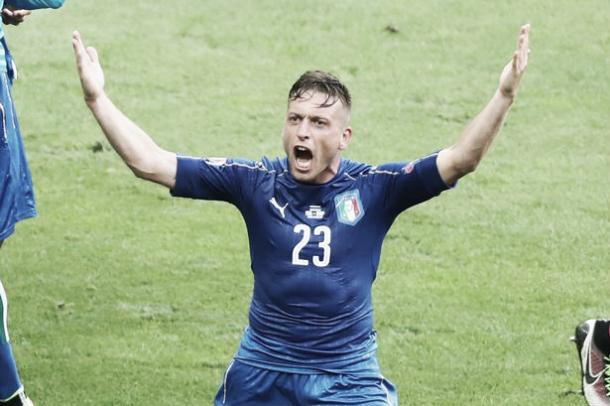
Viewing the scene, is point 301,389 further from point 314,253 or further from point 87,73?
point 87,73

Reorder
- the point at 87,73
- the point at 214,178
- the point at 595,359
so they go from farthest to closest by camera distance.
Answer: the point at 595,359, the point at 214,178, the point at 87,73

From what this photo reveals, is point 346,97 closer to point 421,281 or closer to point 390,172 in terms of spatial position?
point 390,172

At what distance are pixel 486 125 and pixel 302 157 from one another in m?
0.85

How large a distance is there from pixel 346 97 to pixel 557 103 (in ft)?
24.0

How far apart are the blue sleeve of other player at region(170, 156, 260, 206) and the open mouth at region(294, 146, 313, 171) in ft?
0.85

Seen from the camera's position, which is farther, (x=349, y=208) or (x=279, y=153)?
(x=279, y=153)

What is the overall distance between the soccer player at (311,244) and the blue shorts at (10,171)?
142 cm

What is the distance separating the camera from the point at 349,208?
269 inches

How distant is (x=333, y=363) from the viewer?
6.79 meters

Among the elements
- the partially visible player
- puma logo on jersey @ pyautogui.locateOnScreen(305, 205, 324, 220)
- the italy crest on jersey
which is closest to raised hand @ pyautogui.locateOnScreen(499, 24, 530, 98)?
the italy crest on jersey

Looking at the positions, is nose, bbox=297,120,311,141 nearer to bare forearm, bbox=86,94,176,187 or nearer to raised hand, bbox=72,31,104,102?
bare forearm, bbox=86,94,176,187

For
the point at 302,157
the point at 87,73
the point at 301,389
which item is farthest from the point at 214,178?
the point at 301,389

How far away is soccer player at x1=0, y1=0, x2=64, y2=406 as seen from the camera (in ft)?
26.6

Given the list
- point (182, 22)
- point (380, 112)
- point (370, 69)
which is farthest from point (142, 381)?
point (182, 22)
